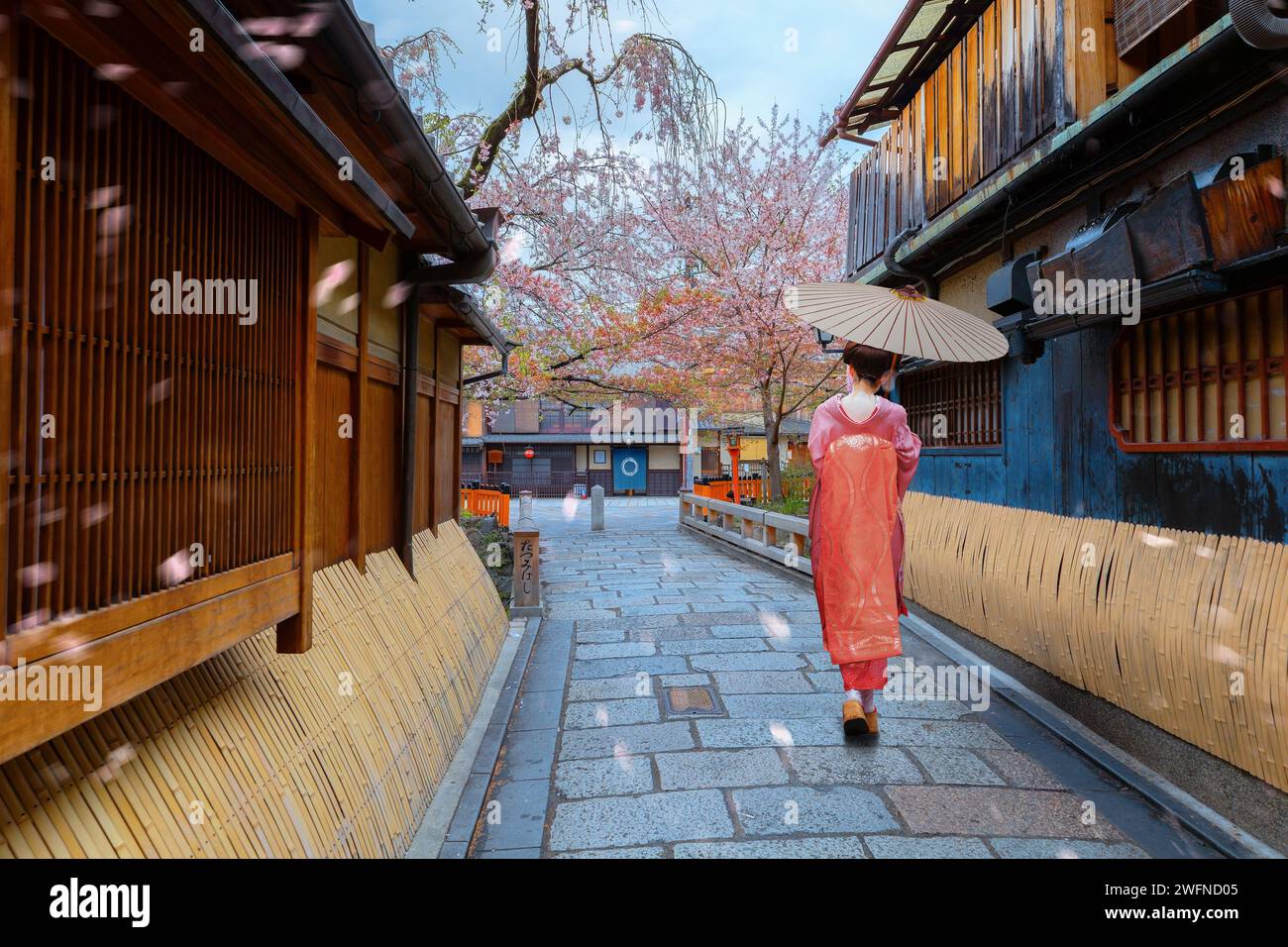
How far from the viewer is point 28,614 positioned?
67.1 inches

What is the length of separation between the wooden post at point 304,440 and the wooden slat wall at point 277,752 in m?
0.18

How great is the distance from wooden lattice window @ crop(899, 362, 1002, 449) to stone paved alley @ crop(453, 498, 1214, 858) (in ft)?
7.87

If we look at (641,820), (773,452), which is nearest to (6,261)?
(641,820)

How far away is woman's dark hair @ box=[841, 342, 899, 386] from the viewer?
457cm

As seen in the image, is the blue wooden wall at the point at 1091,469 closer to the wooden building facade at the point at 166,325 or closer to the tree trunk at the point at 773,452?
the wooden building facade at the point at 166,325

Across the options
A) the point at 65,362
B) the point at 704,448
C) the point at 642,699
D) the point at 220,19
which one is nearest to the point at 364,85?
the point at 220,19

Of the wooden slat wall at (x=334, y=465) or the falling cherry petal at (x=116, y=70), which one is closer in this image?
the falling cherry petal at (x=116, y=70)

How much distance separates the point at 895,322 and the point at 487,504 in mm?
18135

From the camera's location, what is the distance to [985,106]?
6844 mm

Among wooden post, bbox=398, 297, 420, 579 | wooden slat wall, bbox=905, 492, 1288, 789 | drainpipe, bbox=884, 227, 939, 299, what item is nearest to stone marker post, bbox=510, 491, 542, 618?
wooden post, bbox=398, 297, 420, 579

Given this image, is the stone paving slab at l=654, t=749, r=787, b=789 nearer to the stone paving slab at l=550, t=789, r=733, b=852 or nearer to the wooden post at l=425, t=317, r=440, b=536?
the stone paving slab at l=550, t=789, r=733, b=852

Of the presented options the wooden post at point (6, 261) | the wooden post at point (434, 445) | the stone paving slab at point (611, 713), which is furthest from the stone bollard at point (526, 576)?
the wooden post at point (6, 261)

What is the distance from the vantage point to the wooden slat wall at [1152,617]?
353cm
